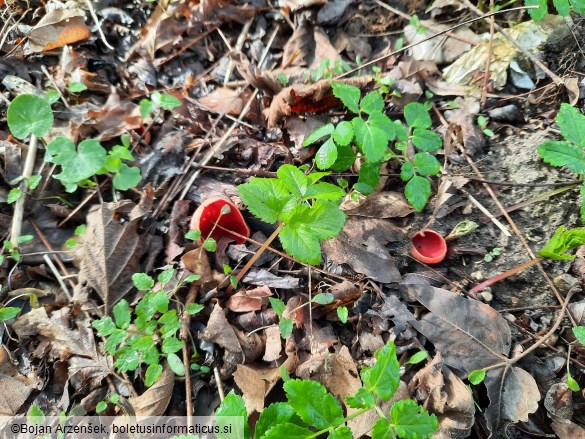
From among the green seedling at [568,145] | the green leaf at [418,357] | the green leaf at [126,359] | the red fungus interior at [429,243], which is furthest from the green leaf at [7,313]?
the green seedling at [568,145]

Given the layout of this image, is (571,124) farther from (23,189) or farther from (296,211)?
(23,189)

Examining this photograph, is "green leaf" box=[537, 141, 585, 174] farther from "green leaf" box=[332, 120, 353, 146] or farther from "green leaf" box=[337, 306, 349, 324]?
"green leaf" box=[337, 306, 349, 324]

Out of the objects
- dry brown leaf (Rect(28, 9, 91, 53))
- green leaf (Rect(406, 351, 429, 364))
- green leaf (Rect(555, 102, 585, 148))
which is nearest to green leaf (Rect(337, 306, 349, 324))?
green leaf (Rect(406, 351, 429, 364))

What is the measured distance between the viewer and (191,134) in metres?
2.61

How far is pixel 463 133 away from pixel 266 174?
118 centimetres

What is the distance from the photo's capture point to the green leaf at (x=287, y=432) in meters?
1.39

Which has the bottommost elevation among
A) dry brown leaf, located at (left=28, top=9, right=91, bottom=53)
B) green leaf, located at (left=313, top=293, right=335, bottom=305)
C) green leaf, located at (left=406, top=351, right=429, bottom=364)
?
green leaf, located at (left=406, top=351, right=429, bottom=364)

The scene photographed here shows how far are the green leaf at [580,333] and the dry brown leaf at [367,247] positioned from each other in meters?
0.75

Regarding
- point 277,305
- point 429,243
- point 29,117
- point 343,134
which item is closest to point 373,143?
point 343,134

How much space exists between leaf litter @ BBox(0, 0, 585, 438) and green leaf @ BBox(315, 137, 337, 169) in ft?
1.11

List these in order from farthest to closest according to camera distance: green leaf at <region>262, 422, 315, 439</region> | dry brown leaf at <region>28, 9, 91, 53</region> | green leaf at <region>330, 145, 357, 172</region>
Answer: dry brown leaf at <region>28, 9, 91, 53</region> < green leaf at <region>330, 145, 357, 172</region> < green leaf at <region>262, 422, 315, 439</region>

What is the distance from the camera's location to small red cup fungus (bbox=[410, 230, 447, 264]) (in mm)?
2148

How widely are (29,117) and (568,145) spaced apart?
278 cm

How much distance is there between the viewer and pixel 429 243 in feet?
7.30
